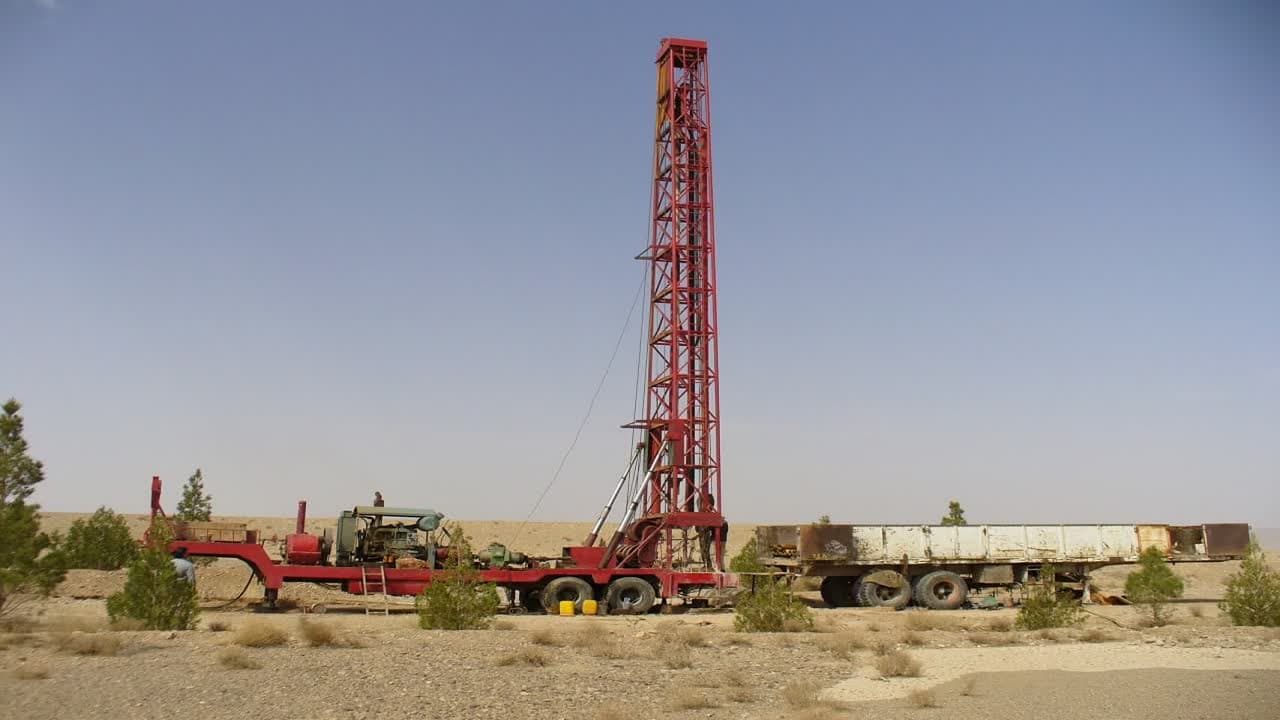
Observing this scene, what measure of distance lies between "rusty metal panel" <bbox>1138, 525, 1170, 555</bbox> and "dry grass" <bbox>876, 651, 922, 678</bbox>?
18.7 meters

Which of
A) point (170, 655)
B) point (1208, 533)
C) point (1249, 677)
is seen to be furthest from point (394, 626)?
point (1208, 533)

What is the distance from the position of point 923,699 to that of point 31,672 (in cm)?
1216

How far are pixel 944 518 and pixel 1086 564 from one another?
1245cm

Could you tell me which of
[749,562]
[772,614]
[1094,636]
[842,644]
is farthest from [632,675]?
[749,562]

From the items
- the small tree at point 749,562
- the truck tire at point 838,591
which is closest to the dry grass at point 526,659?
the small tree at point 749,562

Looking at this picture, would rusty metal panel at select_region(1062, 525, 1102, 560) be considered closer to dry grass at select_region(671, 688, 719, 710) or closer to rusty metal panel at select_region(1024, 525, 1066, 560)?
rusty metal panel at select_region(1024, 525, 1066, 560)

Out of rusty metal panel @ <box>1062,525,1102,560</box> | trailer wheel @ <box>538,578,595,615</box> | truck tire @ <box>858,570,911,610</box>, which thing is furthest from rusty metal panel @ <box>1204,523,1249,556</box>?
trailer wheel @ <box>538,578,595,615</box>

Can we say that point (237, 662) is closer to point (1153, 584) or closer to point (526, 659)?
point (526, 659)

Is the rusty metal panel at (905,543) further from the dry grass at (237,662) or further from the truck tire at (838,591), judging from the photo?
the dry grass at (237,662)

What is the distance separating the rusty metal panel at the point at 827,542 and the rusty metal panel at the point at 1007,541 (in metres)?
4.69

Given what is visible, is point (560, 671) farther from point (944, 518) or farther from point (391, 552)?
point (944, 518)

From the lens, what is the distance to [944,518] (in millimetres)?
42125

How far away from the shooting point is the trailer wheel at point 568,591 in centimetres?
2534

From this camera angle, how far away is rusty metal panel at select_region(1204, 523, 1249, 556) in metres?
30.8
